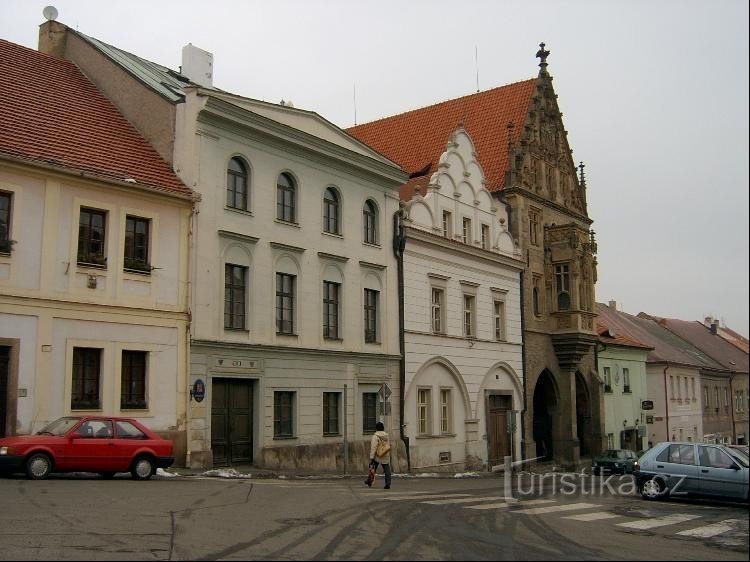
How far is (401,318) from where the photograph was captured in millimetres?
33031

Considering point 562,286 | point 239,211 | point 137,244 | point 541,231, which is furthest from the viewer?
point 562,286

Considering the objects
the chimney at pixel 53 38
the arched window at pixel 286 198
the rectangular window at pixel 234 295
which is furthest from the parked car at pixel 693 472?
the chimney at pixel 53 38

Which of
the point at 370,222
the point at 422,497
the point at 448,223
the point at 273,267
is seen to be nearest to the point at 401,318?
the point at 370,222

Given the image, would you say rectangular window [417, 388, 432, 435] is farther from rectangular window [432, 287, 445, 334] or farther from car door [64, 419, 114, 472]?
car door [64, 419, 114, 472]

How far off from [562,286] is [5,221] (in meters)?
28.7

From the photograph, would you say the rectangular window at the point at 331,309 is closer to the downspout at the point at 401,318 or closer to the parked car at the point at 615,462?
the downspout at the point at 401,318

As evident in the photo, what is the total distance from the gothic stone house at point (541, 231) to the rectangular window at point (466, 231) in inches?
129

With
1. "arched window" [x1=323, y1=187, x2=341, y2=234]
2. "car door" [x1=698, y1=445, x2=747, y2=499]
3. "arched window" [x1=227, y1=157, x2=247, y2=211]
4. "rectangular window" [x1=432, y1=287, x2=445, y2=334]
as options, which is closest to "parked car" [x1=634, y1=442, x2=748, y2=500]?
"car door" [x1=698, y1=445, x2=747, y2=499]

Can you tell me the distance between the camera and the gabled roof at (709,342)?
2943 inches

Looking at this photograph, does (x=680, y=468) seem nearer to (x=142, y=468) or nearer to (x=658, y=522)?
(x=658, y=522)

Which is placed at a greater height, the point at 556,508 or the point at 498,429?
the point at 498,429

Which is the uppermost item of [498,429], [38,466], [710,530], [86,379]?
[86,379]

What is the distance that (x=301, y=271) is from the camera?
28.7 meters

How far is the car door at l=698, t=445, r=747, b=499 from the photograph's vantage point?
20.0 m
